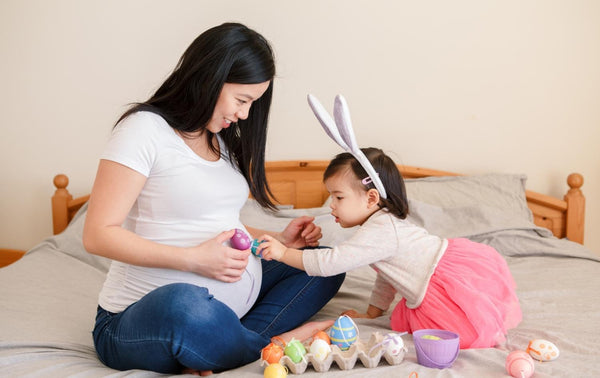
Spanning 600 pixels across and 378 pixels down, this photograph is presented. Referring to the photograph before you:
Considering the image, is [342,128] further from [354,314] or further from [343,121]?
[354,314]

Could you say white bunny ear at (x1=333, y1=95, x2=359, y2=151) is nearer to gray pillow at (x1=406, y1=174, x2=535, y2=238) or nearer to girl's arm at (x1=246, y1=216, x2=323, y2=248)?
girl's arm at (x1=246, y1=216, x2=323, y2=248)

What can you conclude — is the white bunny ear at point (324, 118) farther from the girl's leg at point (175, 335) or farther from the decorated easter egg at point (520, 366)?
the decorated easter egg at point (520, 366)

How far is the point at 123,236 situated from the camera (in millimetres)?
1145

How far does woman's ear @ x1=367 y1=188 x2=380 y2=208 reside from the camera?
140 centimetres

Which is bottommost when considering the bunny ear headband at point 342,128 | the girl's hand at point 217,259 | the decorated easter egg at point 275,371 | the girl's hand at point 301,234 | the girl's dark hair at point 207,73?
the decorated easter egg at point 275,371

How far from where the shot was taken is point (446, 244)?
4.62 feet

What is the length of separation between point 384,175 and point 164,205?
20.3 inches

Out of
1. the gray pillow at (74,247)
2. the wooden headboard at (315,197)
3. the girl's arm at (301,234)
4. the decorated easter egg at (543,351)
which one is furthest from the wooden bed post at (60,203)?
Result: the decorated easter egg at (543,351)

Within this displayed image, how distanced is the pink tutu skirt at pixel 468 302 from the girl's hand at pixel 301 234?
0.93ft

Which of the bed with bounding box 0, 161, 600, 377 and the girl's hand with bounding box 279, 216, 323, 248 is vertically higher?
the girl's hand with bounding box 279, 216, 323, 248

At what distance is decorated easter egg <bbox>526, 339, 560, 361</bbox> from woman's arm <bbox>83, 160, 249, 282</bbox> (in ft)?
2.09

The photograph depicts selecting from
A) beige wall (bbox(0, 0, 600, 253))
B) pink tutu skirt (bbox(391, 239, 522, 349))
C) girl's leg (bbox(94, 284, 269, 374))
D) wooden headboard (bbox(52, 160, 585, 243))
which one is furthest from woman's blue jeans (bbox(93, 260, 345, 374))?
beige wall (bbox(0, 0, 600, 253))

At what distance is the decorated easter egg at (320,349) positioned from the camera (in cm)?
110

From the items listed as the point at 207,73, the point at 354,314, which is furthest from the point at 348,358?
the point at 207,73
